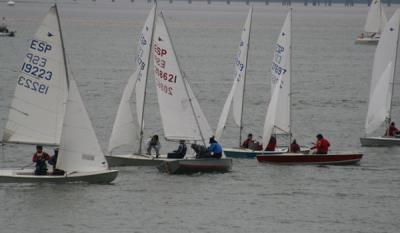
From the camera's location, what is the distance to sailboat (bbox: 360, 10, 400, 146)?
210ft

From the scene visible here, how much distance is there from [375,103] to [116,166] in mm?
18726

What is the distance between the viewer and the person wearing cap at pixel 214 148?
166 ft

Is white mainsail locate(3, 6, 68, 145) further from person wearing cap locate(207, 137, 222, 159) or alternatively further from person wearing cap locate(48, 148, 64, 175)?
person wearing cap locate(207, 137, 222, 159)

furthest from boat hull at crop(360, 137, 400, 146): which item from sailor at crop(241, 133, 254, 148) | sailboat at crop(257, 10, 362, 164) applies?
sailor at crop(241, 133, 254, 148)

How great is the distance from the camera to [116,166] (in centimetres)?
5175

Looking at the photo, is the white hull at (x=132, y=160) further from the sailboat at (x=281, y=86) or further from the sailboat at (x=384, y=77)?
the sailboat at (x=384, y=77)

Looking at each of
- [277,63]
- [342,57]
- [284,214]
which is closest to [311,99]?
[277,63]

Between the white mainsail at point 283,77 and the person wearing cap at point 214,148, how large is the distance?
7.71 metres

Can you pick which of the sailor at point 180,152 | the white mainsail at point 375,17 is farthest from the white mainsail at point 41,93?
the white mainsail at point 375,17

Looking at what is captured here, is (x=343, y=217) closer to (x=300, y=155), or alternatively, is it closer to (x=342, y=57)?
(x=300, y=155)

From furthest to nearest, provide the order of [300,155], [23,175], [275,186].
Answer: [300,155] → [275,186] → [23,175]

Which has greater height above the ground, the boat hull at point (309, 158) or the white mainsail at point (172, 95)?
the white mainsail at point (172, 95)

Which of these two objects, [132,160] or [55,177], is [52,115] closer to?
[55,177]

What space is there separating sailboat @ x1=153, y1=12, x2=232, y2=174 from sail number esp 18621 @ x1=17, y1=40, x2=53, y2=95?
7.57 m
